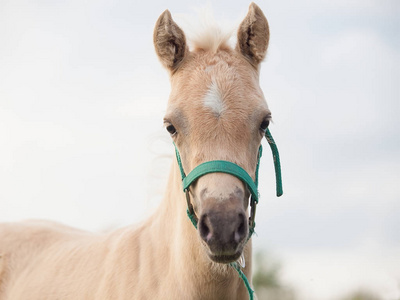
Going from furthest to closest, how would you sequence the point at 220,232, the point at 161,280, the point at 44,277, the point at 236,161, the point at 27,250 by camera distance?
the point at 27,250
the point at 44,277
the point at 161,280
the point at 236,161
the point at 220,232

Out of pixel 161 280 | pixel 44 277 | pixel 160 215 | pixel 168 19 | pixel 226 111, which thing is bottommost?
pixel 44 277

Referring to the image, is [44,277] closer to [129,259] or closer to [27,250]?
[27,250]

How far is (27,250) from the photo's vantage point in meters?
5.45

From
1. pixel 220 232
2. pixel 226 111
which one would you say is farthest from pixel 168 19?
pixel 220 232

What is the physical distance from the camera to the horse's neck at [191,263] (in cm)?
334

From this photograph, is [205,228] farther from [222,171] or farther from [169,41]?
[169,41]

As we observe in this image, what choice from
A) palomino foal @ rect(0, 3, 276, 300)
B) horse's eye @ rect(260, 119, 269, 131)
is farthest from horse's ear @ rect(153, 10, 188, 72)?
horse's eye @ rect(260, 119, 269, 131)

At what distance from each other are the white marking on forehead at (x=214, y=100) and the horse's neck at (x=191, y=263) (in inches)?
25.5

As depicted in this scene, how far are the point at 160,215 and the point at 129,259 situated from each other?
0.44 meters

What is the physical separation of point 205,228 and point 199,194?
0.25 metres

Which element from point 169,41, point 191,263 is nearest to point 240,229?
point 191,263

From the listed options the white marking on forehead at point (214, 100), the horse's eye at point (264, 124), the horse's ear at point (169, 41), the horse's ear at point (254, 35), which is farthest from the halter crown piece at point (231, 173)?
the horse's ear at point (169, 41)

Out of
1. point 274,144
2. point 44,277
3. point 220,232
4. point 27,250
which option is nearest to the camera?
point 220,232

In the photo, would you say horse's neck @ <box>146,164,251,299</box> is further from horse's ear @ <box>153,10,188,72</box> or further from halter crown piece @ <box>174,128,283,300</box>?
horse's ear @ <box>153,10,188,72</box>
